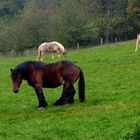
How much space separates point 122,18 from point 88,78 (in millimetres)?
54622

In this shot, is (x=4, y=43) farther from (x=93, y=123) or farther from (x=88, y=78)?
(x=93, y=123)

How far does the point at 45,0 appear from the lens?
117 metres

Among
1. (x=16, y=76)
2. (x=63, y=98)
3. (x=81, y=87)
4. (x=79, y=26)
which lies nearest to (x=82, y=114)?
(x=63, y=98)

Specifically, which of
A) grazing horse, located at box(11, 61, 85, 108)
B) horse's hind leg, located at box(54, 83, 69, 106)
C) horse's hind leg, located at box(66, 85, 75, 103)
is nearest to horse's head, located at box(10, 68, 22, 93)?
grazing horse, located at box(11, 61, 85, 108)

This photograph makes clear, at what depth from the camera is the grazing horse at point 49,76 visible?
591 inches

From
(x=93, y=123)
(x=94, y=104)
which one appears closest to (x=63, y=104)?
(x=94, y=104)

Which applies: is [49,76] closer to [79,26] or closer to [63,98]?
[63,98]

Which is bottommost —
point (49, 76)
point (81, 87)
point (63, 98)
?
point (63, 98)

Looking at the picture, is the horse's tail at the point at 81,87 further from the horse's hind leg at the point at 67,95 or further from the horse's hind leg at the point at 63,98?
the horse's hind leg at the point at 63,98

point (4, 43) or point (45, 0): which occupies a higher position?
point (45, 0)

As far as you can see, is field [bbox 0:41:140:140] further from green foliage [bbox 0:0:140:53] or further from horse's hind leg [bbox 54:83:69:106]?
green foliage [bbox 0:0:140:53]

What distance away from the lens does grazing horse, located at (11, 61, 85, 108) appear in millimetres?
15023

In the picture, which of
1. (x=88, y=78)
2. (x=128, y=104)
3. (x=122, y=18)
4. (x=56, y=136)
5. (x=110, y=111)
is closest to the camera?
(x=56, y=136)

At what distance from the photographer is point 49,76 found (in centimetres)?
1529
